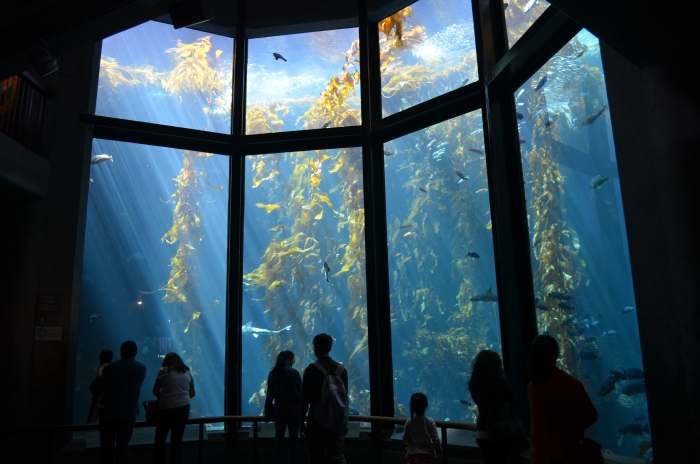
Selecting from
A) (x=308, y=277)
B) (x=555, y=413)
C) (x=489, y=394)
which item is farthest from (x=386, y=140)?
(x=308, y=277)

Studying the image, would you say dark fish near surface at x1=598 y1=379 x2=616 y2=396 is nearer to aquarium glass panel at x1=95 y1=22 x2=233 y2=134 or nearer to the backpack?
the backpack

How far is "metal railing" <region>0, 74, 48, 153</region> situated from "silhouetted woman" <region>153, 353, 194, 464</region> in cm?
314

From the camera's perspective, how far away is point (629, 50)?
90.4 inches

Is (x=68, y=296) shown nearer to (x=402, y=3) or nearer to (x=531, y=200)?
(x=402, y=3)

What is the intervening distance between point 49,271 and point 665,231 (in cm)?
546

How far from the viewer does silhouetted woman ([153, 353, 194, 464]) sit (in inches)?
150

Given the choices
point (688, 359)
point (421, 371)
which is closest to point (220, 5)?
point (688, 359)

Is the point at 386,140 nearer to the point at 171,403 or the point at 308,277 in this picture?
the point at 171,403

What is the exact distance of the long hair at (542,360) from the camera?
1.98 meters

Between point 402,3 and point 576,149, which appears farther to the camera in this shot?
point 576,149

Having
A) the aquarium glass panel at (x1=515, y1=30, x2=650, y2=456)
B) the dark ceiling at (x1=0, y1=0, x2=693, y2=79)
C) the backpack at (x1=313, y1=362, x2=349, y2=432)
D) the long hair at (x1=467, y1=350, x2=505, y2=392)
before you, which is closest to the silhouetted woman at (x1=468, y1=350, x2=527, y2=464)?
the long hair at (x1=467, y1=350, x2=505, y2=392)

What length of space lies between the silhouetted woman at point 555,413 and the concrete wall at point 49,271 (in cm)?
474

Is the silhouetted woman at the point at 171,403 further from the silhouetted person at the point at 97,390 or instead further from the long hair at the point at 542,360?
the long hair at the point at 542,360

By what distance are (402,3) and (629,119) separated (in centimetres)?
419
